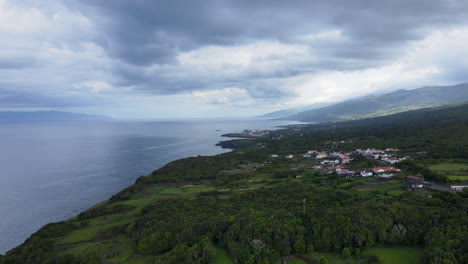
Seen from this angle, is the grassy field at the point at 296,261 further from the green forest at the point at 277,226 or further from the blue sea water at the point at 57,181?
the blue sea water at the point at 57,181

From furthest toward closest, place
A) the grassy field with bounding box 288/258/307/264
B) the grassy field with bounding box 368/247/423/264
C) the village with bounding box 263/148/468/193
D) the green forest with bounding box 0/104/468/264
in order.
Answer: the village with bounding box 263/148/468/193, the green forest with bounding box 0/104/468/264, the grassy field with bounding box 288/258/307/264, the grassy field with bounding box 368/247/423/264

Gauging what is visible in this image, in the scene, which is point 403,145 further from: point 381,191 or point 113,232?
point 113,232

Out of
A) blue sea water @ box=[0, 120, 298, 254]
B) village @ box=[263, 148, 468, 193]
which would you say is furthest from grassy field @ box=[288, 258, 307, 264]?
blue sea water @ box=[0, 120, 298, 254]

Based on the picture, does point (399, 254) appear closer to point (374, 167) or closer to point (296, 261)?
point (296, 261)

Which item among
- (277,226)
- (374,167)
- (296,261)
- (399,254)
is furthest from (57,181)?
(374,167)

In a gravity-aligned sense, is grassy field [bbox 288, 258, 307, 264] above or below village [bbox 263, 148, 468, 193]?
below

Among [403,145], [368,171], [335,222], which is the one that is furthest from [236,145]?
[335,222]

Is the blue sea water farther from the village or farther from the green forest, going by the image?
the village

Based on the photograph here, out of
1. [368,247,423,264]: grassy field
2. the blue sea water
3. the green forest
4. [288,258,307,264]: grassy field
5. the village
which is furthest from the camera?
the blue sea water

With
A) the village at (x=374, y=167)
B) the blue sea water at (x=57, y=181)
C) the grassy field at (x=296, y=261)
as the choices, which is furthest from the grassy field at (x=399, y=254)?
the blue sea water at (x=57, y=181)
